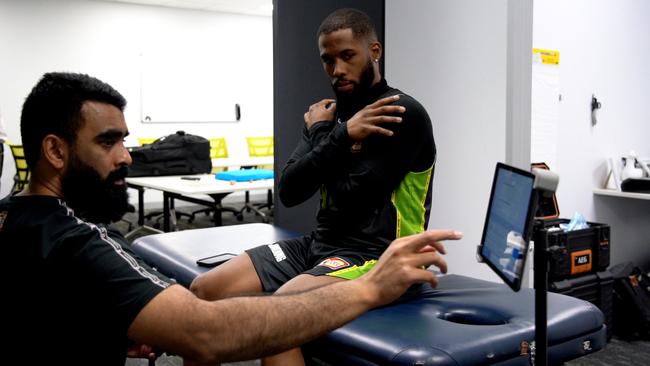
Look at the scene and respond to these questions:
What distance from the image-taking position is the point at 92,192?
40.2 inches

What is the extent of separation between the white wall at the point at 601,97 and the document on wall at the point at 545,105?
0.05m

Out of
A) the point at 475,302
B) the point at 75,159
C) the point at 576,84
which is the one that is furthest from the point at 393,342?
the point at 576,84

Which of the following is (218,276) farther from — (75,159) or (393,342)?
(75,159)

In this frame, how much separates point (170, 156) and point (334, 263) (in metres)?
3.42

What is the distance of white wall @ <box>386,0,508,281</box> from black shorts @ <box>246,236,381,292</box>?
2.15ft

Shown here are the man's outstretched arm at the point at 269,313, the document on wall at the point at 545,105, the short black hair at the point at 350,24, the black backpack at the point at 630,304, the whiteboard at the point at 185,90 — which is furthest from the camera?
the whiteboard at the point at 185,90

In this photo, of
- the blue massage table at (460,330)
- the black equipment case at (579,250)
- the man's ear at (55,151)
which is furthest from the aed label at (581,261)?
the man's ear at (55,151)

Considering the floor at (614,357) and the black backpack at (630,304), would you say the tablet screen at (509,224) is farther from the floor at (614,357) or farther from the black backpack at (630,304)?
the black backpack at (630,304)

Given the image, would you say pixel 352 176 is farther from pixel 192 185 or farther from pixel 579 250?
pixel 192 185

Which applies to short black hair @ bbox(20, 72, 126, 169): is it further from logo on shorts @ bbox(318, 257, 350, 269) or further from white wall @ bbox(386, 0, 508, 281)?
white wall @ bbox(386, 0, 508, 281)

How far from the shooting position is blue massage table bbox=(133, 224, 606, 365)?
1236 mm

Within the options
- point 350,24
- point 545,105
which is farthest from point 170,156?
point 350,24

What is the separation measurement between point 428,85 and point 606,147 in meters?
1.58

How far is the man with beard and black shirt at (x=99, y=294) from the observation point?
88 cm
